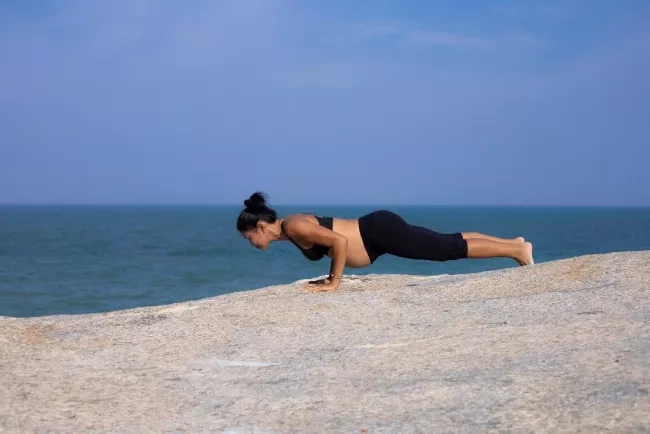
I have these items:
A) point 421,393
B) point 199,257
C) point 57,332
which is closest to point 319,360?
point 421,393

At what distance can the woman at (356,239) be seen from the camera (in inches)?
261

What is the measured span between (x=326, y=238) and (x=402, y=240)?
0.76 metres

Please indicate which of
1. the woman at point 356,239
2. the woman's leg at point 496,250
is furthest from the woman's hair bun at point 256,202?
the woman's leg at point 496,250

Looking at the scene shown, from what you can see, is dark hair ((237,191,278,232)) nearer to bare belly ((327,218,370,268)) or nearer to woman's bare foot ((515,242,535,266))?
bare belly ((327,218,370,268))

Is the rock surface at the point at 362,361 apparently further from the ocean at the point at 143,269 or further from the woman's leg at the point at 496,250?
the ocean at the point at 143,269

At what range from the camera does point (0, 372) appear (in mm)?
4383

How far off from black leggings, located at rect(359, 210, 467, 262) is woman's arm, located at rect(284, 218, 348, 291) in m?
0.41

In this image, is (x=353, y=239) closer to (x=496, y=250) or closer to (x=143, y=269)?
(x=496, y=250)

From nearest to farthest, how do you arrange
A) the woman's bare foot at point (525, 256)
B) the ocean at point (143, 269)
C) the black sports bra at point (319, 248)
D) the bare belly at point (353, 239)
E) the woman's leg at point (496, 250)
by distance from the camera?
the black sports bra at point (319, 248), the bare belly at point (353, 239), the woman's leg at point (496, 250), the woman's bare foot at point (525, 256), the ocean at point (143, 269)

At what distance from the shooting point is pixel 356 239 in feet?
22.8

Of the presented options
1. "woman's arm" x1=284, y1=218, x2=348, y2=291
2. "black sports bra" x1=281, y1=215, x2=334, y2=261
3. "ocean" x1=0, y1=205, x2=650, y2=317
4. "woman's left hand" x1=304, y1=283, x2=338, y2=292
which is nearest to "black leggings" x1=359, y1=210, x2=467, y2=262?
"black sports bra" x1=281, y1=215, x2=334, y2=261

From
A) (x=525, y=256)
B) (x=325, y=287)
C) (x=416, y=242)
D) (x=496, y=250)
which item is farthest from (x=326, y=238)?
(x=525, y=256)

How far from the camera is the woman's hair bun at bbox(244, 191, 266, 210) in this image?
6.70m

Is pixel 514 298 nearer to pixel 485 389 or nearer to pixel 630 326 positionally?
pixel 630 326
